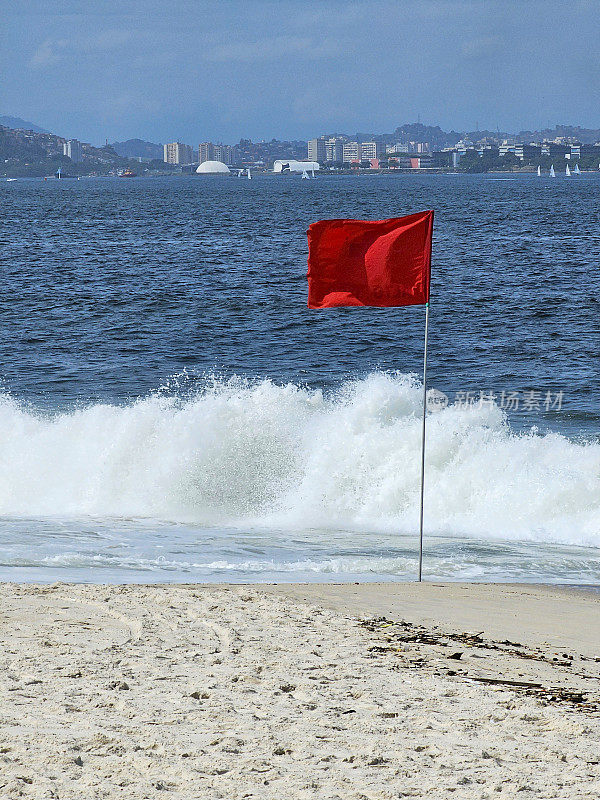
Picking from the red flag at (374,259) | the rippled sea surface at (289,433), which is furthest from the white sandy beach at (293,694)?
the red flag at (374,259)

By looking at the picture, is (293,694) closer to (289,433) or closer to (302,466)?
(302,466)

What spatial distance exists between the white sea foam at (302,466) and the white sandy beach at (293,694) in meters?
4.40

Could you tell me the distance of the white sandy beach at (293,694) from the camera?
513 centimetres

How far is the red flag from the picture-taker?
1024cm

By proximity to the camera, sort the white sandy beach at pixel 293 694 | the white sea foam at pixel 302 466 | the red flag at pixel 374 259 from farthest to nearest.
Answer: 1. the white sea foam at pixel 302 466
2. the red flag at pixel 374 259
3. the white sandy beach at pixel 293 694

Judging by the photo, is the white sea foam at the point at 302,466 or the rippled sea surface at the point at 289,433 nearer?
the rippled sea surface at the point at 289,433

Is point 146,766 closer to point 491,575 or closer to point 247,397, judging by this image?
point 491,575

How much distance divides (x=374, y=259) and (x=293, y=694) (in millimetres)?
5204

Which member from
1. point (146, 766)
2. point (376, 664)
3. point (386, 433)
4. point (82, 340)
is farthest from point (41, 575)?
point (82, 340)

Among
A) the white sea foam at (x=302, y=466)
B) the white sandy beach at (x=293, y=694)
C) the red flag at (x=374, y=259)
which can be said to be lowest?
the white sea foam at (x=302, y=466)

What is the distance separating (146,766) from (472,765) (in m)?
1.77

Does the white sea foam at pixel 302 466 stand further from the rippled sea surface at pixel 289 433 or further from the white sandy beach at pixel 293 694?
the white sandy beach at pixel 293 694

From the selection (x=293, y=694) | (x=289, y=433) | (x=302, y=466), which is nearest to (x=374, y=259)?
(x=293, y=694)

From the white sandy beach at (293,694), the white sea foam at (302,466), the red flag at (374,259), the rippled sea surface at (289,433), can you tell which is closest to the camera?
the white sandy beach at (293,694)
